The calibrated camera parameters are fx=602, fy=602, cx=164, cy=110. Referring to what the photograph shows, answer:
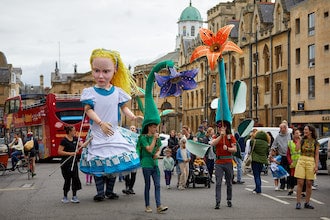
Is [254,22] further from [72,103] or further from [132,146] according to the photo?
[132,146]

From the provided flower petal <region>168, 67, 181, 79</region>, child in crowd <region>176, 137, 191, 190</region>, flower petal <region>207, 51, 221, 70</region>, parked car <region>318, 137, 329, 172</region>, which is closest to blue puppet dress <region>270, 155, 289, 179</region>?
child in crowd <region>176, 137, 191, 190</region>

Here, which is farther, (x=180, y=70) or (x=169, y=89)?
(x=180, y=70)

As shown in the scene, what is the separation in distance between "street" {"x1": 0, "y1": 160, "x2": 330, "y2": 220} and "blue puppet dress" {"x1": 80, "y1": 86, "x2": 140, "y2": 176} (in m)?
0.79

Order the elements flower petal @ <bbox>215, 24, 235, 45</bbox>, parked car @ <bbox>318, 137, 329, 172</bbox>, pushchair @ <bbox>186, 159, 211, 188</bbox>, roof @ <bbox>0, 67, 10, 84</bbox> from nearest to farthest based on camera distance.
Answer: flower petal @ <bbox>215, 24, 235, 45</bbox>, pushchair @ <bbox>186, 159, 211, 188</bbox>, parked car @ <bbox>318, 137, 329, 172</bbox>, roof @ <bbox>0, 67, 10, 84</bbox>

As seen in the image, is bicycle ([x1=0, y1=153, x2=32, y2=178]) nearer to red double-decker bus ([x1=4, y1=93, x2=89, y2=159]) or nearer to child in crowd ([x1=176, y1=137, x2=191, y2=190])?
red double-decker bus ([x1=4, y1=93, x2=89, y2=159])

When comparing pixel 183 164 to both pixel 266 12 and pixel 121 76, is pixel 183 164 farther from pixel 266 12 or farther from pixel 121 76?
pixel 266 12

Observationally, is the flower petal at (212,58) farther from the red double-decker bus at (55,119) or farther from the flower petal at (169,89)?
the red double-decker bus at (55,119)

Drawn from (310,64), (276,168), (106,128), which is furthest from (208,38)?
(310,64)

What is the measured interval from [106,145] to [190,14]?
124 m

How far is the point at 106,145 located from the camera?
44.1ft

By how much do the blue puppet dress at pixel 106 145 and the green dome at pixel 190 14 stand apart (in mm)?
122455

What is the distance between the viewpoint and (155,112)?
1238 centimetres

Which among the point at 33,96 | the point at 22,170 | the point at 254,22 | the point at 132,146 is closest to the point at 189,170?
the point at 132,146

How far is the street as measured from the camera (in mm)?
11289
